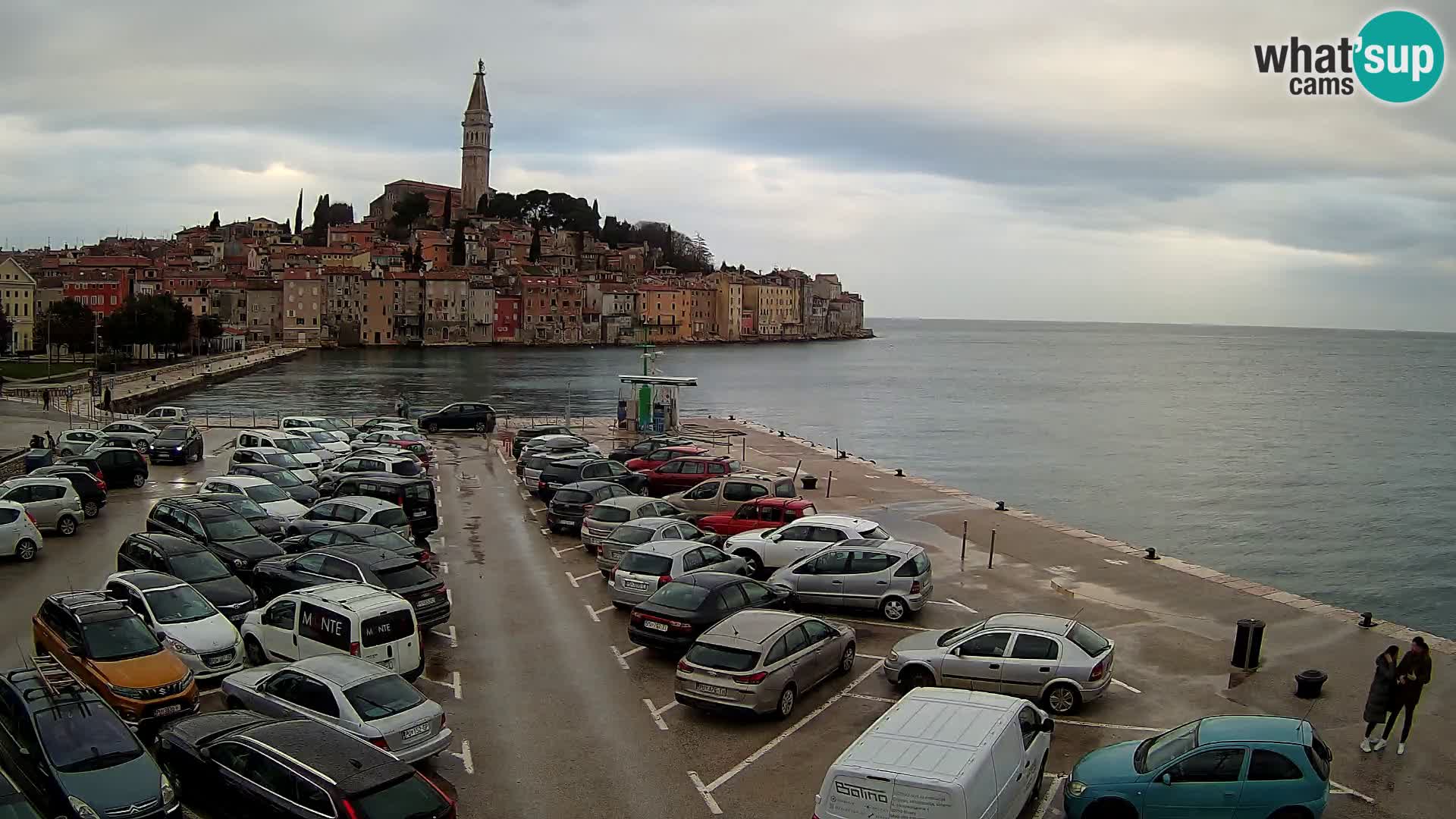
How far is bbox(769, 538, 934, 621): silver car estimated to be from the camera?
1516 centimetres

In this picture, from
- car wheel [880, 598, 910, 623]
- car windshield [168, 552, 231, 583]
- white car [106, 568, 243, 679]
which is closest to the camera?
white car [106, 568, 243, 679]

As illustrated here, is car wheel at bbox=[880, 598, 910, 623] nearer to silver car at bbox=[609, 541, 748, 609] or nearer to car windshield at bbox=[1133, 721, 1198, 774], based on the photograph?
silver car at bbox=[609, 541, 748, 609]

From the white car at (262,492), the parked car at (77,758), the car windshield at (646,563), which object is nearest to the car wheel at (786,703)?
→ the car windshield at (646,563)

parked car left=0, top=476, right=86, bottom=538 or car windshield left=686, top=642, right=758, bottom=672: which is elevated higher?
car windshield left=686, top=642, right=758, bottom=672

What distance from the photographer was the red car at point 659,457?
27.7 meters

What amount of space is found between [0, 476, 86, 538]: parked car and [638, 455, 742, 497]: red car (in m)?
11.5

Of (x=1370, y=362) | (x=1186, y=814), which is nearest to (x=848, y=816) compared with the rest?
(x=1186, y=814)

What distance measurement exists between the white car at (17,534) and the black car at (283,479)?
4585 millimetres

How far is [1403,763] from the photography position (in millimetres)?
10422

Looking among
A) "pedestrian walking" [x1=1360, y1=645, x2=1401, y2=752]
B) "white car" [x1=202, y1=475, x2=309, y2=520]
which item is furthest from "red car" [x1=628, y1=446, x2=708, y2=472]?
"pedestrian walking" [x1=1360, y1=645, x2=1401, y2=752]

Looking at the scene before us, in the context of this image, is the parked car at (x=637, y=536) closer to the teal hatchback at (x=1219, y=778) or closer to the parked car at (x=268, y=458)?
the teal hatchback at (x=1219, y=778)

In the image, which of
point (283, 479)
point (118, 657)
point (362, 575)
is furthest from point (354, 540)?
point (283, 479)

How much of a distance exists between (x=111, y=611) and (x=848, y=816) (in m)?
8.26

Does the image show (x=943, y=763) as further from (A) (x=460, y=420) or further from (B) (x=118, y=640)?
(A) (x=460, y=420)
